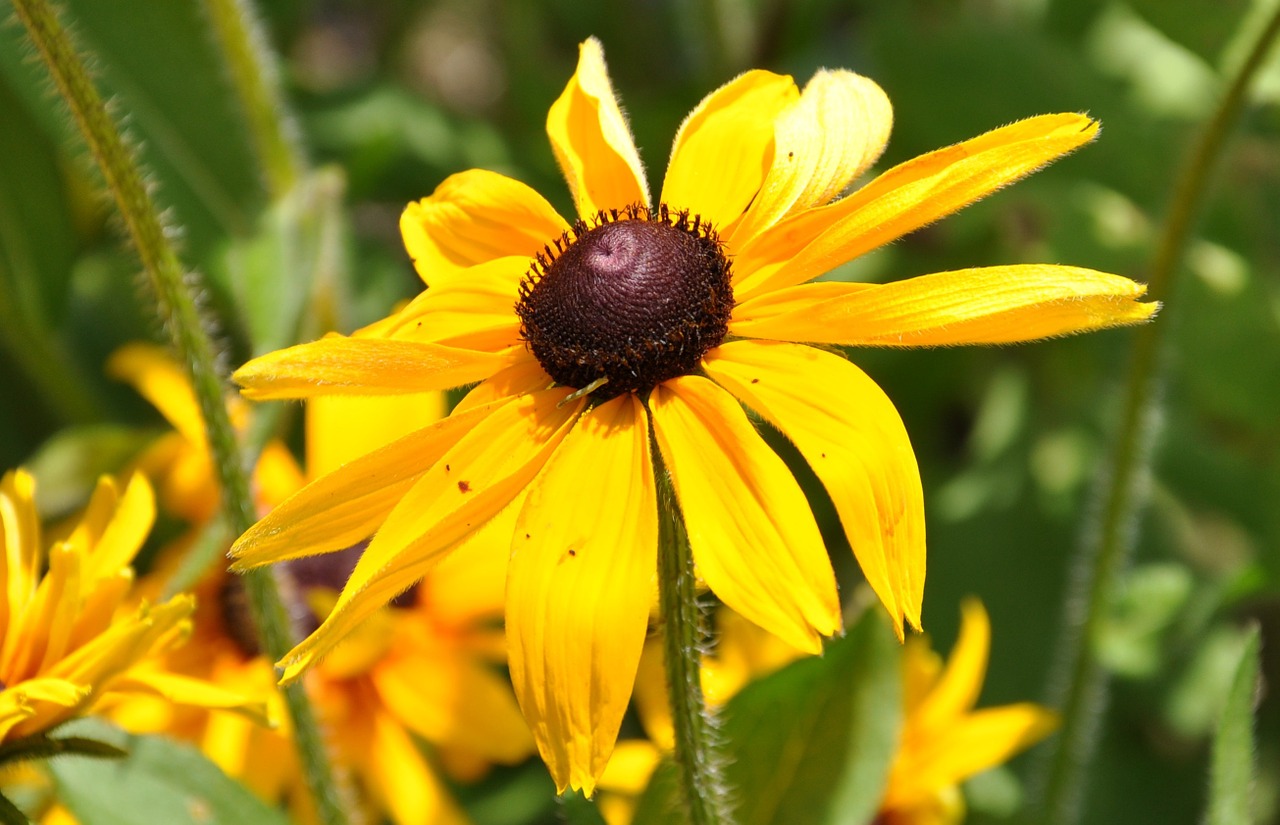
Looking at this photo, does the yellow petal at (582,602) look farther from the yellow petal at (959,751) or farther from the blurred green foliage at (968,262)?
the blurred green foliage at (968,262)

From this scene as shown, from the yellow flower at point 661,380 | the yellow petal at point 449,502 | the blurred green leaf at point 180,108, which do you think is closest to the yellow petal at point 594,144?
the yellow flower at point 661,380

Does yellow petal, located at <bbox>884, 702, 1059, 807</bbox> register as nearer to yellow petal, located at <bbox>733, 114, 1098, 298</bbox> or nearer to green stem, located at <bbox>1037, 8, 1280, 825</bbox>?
green stem, located at <bbox>1037, 8, 1280, 825</bbox>

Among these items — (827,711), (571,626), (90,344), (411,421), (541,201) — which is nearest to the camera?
(571,626)

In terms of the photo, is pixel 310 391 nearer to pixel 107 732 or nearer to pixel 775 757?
pixel 107 732

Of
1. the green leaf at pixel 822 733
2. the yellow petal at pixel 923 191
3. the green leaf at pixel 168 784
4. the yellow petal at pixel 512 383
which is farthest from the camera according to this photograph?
the green leaf at pixel 822 733

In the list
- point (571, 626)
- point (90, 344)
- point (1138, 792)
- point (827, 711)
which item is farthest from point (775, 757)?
point (90, 344)

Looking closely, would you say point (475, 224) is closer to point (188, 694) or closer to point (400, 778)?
point (188, 694)
